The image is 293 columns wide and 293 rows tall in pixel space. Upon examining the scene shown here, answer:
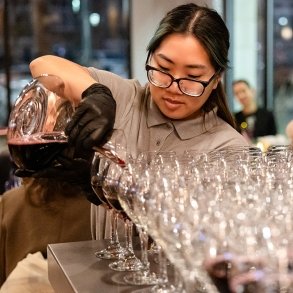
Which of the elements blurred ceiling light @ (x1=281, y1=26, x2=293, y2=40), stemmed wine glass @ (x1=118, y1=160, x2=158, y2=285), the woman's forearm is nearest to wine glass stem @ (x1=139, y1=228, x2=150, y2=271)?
stemmed wine glass @ (x1=118, y1=160, x2=158, y2=285)

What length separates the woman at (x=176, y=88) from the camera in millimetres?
1492

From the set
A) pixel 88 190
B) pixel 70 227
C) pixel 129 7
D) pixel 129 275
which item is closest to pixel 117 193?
pixel 129 275

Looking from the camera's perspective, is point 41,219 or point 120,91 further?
point 41,219

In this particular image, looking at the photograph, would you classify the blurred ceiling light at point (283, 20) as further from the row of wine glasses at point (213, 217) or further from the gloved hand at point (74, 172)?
the row of wine glasses at point (213, 217)

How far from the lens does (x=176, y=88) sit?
1.49m

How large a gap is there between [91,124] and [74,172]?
11.4 inches

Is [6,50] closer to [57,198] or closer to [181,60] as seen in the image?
[57,198]

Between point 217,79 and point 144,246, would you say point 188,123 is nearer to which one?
point 217,79

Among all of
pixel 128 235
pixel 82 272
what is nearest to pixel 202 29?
pixel 128 235

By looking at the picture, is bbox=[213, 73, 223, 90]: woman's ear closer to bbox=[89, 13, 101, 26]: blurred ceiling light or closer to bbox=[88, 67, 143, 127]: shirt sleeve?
bbox=[88, 67, 143, 127]: shirt sleeve

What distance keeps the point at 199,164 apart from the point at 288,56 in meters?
5.38

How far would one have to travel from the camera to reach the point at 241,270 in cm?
81

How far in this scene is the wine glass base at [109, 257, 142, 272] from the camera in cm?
112

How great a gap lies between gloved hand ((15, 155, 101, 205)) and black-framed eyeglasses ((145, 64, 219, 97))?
11.6 inches
